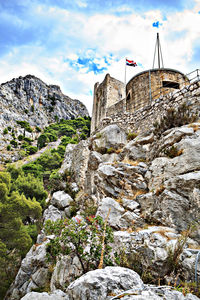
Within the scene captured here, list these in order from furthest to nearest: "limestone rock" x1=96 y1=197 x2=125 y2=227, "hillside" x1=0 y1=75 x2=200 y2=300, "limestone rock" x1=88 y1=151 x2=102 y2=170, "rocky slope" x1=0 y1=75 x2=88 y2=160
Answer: "rocky slope" x1=0 y1=75 x2=88 y2=160, "limestone rock" x1=88 y1=151 x2=102 y2=170, "limestone rock" x1=96 y1=197 x2=125 y2=227, "hillside" x1=0 y1=75 x2=200 y2=300

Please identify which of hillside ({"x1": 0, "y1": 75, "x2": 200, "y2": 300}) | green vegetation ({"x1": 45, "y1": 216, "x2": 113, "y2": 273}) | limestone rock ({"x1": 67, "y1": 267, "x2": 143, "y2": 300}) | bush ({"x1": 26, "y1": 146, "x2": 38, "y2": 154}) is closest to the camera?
limestone rock ({"x1": 67, "y1": 267, "x2": 143, "y2": 300})

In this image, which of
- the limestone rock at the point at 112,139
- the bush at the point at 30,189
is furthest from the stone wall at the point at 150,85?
the bush at the point at 30,189

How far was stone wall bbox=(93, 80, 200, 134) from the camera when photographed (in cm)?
755

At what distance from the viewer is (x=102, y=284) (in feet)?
9.46

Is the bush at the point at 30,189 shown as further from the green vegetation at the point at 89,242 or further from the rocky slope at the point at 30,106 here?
the rocky slope at the point at 30,106

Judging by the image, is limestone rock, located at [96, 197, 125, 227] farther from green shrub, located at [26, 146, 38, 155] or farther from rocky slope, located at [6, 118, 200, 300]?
green shrub, located at [26, 146, 38, 155]

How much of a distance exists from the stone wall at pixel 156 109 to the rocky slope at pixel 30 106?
118 ft

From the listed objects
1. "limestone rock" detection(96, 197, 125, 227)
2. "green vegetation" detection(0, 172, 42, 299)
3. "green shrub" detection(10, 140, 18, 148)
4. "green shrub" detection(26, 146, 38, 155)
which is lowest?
"green vegetation" detection(0, 172, 42, 299)

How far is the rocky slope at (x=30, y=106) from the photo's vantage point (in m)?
50.4

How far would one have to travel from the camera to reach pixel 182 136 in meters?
5.87

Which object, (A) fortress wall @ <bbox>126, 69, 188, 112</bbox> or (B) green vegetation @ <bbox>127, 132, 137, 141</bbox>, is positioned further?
(A) fortress wall @ <bbox>126, 69, 188, 112</bbox>

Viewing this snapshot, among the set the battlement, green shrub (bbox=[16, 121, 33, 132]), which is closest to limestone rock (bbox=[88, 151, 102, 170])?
the battlement

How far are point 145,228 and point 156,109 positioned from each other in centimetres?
657

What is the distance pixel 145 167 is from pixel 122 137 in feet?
13.1
